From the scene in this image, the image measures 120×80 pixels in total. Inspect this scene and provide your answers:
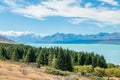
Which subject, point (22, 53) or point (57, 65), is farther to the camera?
point (22, 53)

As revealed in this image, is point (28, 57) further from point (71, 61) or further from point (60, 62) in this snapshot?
point (60, 62)

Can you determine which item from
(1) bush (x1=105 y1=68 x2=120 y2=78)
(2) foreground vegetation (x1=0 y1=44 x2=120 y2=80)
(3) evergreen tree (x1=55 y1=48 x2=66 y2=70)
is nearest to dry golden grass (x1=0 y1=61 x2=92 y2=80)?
(3) evergreen tree (x1=55 y1=48 x2=66 y2=70)

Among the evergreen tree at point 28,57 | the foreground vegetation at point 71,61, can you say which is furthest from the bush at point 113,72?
the evergreen tree at point 28,57

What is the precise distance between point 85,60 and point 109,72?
29058mm

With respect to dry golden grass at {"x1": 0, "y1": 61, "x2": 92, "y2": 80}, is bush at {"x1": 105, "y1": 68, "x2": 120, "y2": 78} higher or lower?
lower

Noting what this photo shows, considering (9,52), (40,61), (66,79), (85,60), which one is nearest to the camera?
(66,79)

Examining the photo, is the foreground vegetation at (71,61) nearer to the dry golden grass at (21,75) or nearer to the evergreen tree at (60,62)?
the evergreen tree at (60,62)

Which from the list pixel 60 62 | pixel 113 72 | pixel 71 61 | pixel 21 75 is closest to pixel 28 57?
pixel 71 61

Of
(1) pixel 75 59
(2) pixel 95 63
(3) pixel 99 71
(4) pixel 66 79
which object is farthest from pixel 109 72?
(4) pixel 66 79

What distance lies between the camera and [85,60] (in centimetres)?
15050

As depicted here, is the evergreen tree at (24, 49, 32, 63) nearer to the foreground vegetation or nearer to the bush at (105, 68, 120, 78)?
the foreground vegetation

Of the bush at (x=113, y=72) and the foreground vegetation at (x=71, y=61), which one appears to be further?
the bush at (x=113, y=72)

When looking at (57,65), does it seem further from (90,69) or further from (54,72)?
(54,72)

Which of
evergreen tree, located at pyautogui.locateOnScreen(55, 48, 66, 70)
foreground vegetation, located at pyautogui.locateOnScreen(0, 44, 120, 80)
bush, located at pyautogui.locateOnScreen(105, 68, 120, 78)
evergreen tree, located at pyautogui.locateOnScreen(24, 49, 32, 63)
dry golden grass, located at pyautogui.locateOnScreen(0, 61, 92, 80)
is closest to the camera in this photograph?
dry golden grass, located at pyautogui.locateOnScreen(0, 61, 92, 80)
